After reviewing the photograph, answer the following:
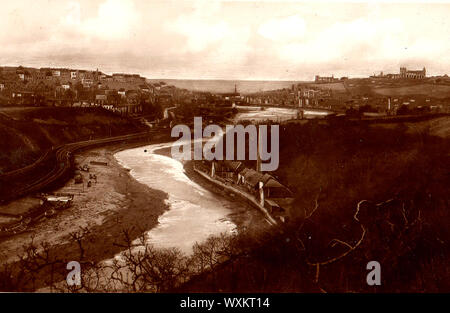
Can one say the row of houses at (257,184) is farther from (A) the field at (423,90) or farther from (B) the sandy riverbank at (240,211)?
(A) the field at (423,90)

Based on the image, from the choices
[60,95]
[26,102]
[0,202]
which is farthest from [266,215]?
[60,95]

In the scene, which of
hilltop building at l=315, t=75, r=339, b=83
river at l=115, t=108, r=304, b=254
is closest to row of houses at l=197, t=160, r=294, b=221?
river at l=115, t=108, r=304, b=254

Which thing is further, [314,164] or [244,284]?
[314,164]

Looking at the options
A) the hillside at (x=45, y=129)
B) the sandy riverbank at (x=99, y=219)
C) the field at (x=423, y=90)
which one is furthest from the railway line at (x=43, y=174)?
the field at (x=423, y=90)

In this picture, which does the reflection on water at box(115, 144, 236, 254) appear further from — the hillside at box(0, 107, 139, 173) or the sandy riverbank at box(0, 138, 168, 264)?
the hillside at box(0, 107, 139, 173)

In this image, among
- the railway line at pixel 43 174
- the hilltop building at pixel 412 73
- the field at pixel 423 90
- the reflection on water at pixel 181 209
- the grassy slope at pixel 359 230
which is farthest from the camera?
the railway line at pixel 43 174
